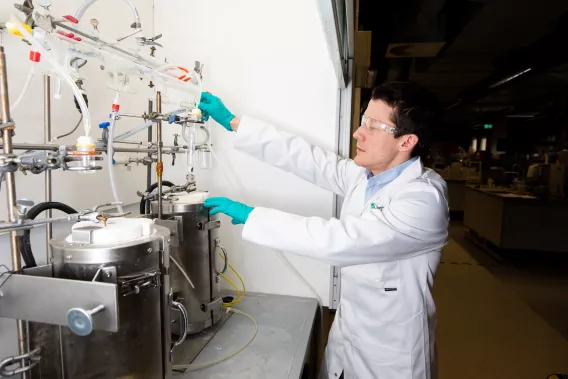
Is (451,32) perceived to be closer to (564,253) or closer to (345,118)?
(345,118)

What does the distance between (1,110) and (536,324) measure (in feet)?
12.7

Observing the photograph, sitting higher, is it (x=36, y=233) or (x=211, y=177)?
(x=211, y=177)

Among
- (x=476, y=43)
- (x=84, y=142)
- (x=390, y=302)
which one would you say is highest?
(x=476, y=43)

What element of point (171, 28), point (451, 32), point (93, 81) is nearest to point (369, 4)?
point (451, 32)

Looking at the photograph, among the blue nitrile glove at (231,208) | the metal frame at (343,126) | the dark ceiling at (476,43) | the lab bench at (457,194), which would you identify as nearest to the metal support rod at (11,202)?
the blue nitrile glove at (231,208)

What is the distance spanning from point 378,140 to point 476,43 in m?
3.52

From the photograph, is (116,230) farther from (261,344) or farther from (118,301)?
(261,344)

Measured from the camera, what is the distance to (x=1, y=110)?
759 mm

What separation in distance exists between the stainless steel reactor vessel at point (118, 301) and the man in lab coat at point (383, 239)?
0.37 metres

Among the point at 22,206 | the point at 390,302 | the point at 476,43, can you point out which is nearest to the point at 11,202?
the point at 22,206

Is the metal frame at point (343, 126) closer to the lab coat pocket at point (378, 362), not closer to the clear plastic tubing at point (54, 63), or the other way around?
the lab coat pocket at point (378, 362)

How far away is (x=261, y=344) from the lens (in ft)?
4.00

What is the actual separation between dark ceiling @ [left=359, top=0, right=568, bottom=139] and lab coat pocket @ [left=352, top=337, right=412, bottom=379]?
1.93 metres

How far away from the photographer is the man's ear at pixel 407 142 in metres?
1.19
